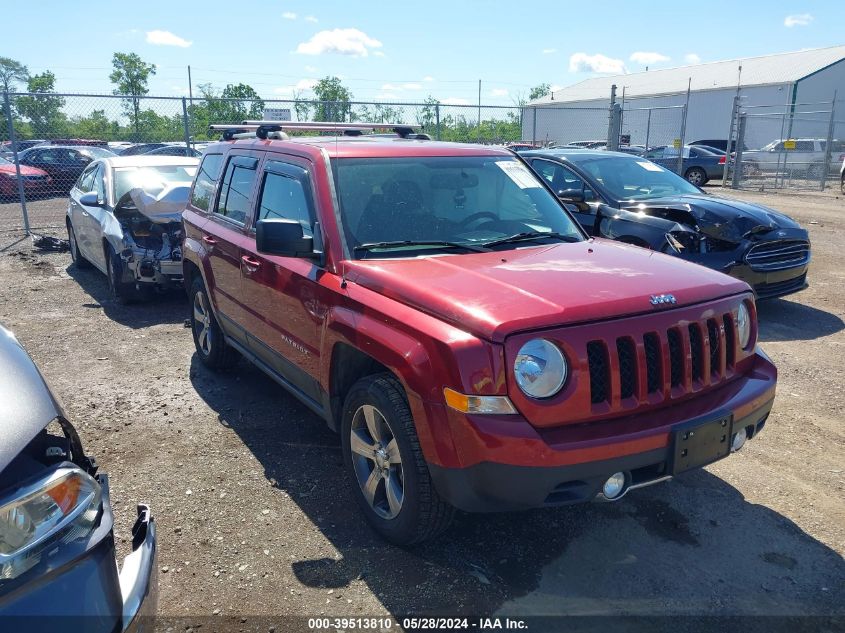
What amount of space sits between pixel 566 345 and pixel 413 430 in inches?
29.7

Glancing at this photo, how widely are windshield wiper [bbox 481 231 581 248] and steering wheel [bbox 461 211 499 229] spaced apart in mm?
185

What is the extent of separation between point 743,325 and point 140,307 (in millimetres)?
6639

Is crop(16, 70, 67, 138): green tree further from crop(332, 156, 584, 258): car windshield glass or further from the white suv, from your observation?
the white suv

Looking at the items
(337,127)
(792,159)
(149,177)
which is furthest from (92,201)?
(792,159)

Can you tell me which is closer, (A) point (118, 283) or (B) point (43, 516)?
(B) point (43, 516)

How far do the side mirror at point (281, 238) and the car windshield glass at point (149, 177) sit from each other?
532 cm

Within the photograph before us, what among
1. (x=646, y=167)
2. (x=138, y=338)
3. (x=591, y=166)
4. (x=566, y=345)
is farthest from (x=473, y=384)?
(x=646, y=167)

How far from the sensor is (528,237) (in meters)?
4.02

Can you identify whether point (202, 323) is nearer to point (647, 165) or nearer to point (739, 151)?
point (647, 165)

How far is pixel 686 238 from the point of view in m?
7.08

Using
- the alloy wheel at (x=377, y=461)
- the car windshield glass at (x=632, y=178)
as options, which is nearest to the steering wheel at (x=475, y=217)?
the alloy wheel at (x=377, y=461)

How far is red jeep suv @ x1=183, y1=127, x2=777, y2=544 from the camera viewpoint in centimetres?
272

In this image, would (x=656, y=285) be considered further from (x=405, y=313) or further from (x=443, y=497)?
(x=443, y=497)

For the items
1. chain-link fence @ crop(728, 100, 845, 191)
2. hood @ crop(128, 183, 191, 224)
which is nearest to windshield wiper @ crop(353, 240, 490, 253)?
hood @ crop(128, 183, 191, 224)
